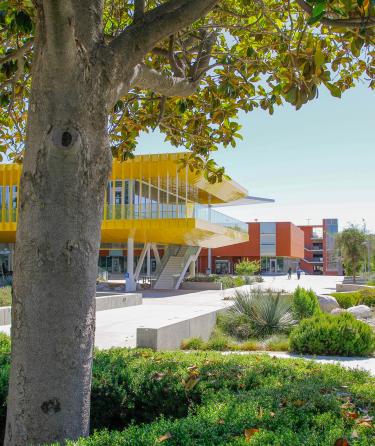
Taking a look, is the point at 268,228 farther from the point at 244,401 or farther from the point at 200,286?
the point at 244,401

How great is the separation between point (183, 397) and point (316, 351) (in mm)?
6584

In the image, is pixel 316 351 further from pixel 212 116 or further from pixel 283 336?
pixel 212 116

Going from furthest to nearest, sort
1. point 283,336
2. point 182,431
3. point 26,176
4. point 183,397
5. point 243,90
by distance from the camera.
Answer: point 283,336
point 243,90
point 183,397
point 26,176
point 182,431

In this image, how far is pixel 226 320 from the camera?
1376cm

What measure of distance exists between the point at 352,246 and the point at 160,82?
136ft

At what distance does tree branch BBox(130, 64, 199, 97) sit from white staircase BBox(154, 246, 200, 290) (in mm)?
32362

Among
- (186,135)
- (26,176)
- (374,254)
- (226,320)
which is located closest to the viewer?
(26,176)

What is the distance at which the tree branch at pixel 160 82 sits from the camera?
13.4ft

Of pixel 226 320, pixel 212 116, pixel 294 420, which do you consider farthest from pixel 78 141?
pixel 226 320

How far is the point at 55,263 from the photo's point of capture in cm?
304

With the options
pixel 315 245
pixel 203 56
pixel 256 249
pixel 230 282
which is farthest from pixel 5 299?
pixel 315 245

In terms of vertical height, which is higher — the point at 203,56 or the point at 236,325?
the point at 203,56

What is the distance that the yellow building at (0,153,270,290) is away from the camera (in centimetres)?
3169

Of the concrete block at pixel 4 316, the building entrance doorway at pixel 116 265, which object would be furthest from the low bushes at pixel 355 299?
the building entrance doorway at pixel 116 265
